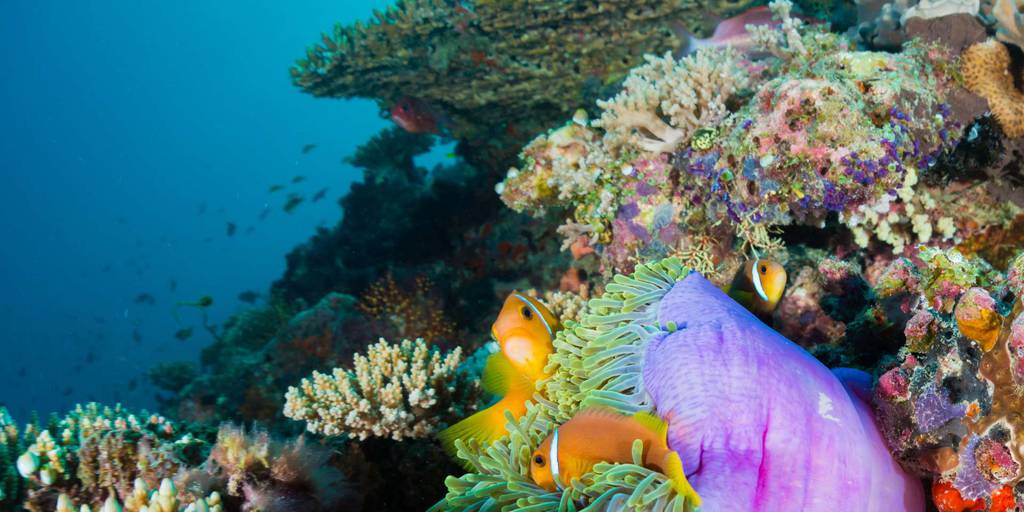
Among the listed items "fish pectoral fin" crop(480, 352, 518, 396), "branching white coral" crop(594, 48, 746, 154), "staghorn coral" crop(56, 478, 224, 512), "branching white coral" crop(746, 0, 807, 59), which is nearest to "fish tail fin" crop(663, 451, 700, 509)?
"fish pectoral fin" crop(480, 352, 518, 396)

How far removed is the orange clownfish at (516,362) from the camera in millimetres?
2426

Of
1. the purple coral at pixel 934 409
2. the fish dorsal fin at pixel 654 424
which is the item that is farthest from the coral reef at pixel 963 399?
the fish dorsal fin at pixel 654 424

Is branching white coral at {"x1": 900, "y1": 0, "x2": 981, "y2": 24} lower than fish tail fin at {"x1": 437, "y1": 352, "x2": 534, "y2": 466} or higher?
lower

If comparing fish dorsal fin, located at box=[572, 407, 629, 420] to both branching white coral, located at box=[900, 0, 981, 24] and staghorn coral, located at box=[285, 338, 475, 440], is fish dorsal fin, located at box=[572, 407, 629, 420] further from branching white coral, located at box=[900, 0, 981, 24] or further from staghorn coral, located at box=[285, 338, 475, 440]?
branching white coral, located at box=[900, 0, 981, 24]

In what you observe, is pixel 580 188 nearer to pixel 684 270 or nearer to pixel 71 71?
pixel 684 270

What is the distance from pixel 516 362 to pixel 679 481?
1264mm

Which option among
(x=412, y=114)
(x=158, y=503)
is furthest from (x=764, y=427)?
(x=412, y=114)

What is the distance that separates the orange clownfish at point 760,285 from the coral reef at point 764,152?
89cm

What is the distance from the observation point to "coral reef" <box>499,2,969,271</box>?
9.20 feet

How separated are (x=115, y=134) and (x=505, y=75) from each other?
105907mm

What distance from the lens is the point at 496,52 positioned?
698cm

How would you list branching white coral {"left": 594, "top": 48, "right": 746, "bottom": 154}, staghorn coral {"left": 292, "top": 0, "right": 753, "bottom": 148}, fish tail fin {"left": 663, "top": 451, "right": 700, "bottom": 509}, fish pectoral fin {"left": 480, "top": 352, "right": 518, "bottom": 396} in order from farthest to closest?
staghorn coral {"left": 292, "top": 0, "right": 753, "bottom": 148} < branching white coral {"left": 594, "top": 48, "right": 746, "bottom": 154} < fish pectoral fin {"left": 480, "top": 352, "right": 518, "bottom": 396} < fish tail fin {"left": 663, "top": 451, "right": 700, "bottom": 509}

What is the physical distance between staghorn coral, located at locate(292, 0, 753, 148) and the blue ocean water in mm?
43318

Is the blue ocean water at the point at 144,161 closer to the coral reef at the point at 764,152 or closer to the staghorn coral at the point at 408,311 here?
the staghorn coral at the point at 408,311
